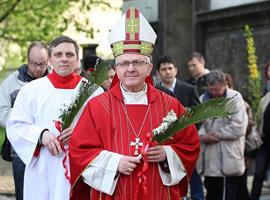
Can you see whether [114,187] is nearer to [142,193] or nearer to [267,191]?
[142,193]

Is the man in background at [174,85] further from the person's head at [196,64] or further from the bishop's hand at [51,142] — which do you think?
the bishop's hand at [51,142]

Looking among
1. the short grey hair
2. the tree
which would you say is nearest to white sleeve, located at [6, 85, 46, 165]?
the short grey hair

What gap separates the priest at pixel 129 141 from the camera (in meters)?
6.66

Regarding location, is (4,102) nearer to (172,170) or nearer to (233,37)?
(172,170)

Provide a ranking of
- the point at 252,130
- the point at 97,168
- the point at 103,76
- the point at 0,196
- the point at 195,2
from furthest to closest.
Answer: the point at 195,2, the point at 0,196, the point at 252,130, the point at 103,76, the point at 97,168

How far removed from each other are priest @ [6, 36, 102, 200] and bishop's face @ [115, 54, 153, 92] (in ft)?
4.43

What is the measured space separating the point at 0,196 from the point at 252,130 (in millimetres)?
4147

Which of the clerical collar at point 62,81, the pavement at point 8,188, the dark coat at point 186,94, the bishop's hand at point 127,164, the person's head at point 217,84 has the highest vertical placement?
the clerical collar at point 62,81

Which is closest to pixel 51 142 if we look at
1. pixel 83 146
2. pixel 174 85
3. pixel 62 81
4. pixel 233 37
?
pixel 62 81

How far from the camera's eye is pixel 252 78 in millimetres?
14273

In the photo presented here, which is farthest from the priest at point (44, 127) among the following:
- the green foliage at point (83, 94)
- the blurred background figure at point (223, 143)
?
the blurred background figure at point (223, 143)

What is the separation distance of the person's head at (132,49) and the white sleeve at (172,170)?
53 centimetres

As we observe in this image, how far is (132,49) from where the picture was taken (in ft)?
22.4

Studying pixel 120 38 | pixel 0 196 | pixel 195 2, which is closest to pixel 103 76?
pixel 120 38
